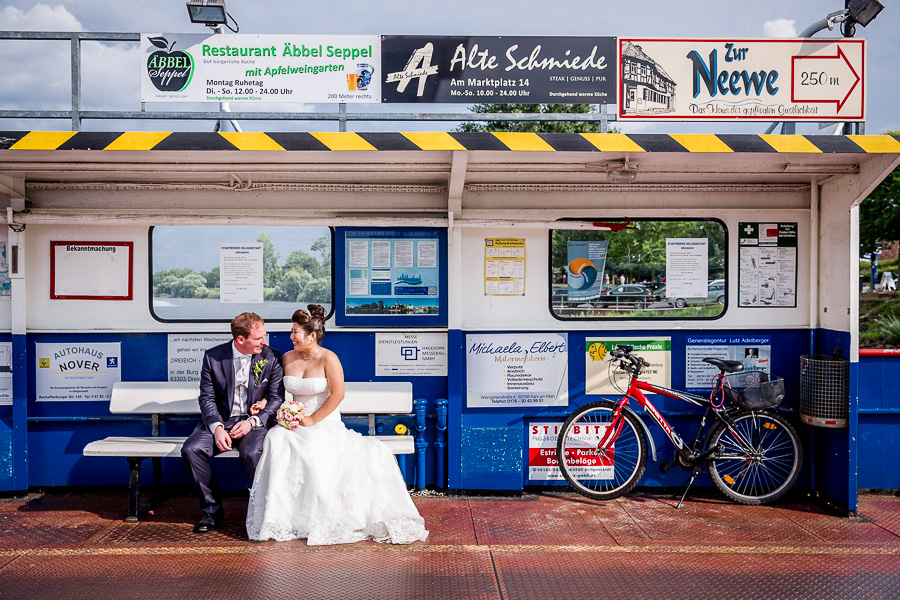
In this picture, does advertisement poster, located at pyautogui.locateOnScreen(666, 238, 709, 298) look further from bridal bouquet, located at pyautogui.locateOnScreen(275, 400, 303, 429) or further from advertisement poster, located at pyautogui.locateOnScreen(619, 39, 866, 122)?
bridal bouquet, located at pyautogui.locateOnScreen(275, 400, 303, 429)

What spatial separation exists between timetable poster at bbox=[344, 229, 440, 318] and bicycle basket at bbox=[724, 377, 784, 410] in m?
2.63

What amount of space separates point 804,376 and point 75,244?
20.4 ft

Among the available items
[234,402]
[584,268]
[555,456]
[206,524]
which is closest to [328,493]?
[206,524]

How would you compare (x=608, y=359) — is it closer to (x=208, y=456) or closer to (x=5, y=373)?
(x=208, y=456)

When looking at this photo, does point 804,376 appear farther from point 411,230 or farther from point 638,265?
point 411,230

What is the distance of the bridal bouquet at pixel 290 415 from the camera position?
15.7ft

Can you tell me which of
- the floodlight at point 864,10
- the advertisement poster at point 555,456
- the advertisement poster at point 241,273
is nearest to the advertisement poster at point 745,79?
the floodlight at point 864,10

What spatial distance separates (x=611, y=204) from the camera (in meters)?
5.63

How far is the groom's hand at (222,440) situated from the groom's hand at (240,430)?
0.16 ft

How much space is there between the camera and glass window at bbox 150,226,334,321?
5613 mm

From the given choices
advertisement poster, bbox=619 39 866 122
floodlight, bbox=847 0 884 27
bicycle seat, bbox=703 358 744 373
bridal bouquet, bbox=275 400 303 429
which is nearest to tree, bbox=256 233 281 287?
bridal bouquet, bbox=275 400 303 429

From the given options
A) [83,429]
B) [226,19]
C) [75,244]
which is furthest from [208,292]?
[226,19]

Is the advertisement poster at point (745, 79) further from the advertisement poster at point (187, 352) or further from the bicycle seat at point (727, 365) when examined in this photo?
the advertisement poster at point (187, 352)

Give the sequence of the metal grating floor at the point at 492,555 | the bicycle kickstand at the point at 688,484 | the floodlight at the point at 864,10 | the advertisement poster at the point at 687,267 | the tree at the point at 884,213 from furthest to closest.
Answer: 1. the tree at the point at 884,213
2. the advertisement poster at the point at 687,267
3. the bicycle kickstand at the point at 688,484
4. the floodlight at the point at 864,10
5. the metal grating floor at the point at 492,555
